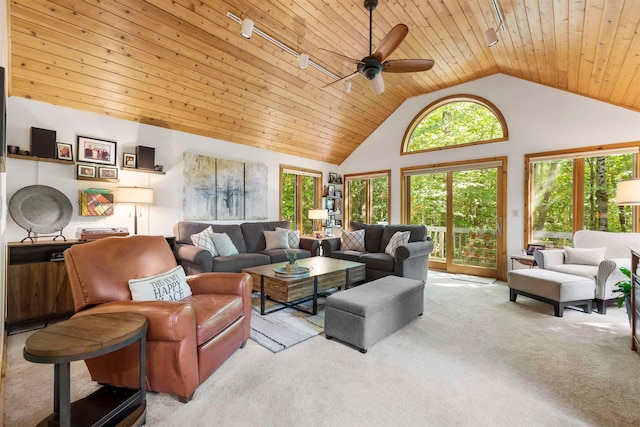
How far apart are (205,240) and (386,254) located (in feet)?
Result: 8.76

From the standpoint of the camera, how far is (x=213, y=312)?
6.41 ft

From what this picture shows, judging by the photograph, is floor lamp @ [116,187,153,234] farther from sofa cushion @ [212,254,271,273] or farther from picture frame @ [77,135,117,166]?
sofa cushion @ [212,254,271,273]

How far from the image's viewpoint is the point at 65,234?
344cm

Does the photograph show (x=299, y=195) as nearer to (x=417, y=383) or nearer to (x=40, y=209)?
(x=40, y=209)

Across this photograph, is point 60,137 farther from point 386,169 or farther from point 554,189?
point 554,189

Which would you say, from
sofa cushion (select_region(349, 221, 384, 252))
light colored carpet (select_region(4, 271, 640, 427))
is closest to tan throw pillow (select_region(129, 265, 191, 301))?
light colored carpet (select_region(4, 271, 640, 427))

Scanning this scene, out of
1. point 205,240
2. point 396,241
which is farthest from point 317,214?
point 205,240

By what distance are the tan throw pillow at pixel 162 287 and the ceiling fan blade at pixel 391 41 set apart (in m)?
2.61

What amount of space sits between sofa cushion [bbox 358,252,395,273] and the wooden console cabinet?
3531 millimetres

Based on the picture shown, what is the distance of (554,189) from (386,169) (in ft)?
9.45

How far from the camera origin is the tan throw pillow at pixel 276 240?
498 cm

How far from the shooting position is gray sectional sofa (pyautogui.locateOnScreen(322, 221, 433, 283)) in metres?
4.04

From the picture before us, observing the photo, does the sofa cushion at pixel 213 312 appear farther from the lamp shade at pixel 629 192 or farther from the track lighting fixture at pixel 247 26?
the lamp shade at pixel 629 192

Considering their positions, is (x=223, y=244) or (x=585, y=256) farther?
(x=223, y=244)
